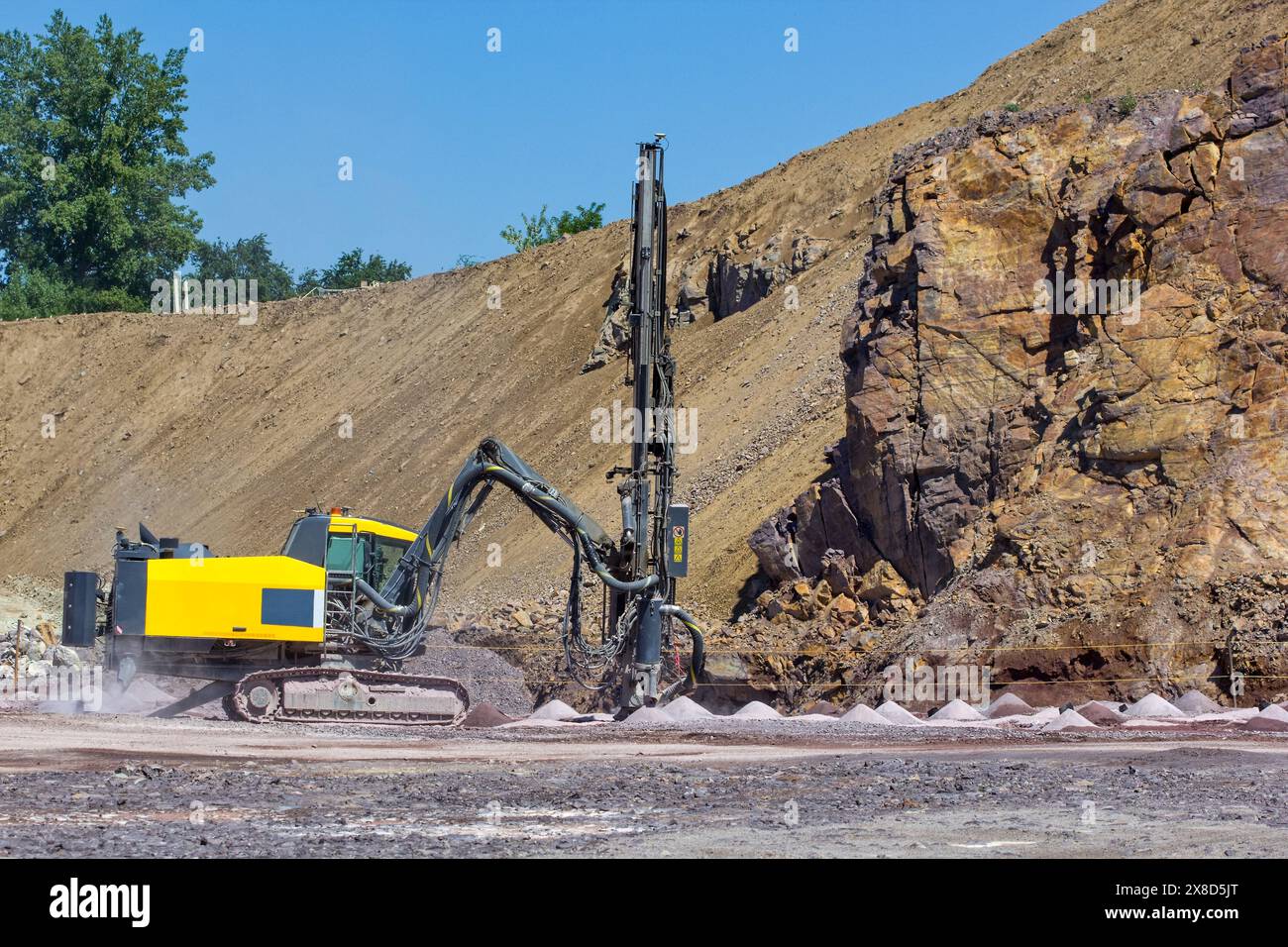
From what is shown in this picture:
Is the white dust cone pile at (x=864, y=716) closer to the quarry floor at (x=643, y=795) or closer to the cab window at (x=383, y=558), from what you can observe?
the quarry floor at (x=643, y=795)

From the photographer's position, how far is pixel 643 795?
1172 centimetres

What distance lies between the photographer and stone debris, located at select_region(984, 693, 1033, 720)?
1992 centimetres

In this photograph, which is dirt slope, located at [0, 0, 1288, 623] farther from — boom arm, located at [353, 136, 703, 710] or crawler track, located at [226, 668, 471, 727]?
crawler track, located at [226, 668, 471, 727]

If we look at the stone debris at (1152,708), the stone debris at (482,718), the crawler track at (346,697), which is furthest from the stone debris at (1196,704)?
the crawler track at (346,697)

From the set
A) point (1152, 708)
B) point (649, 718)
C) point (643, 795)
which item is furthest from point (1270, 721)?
point (643, 795)

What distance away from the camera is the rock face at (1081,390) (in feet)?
70.5

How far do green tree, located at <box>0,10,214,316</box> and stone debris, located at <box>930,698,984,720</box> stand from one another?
58070mm

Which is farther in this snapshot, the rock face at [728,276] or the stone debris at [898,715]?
the rock face at [728,276]

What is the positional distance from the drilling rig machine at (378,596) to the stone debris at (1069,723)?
510 cm

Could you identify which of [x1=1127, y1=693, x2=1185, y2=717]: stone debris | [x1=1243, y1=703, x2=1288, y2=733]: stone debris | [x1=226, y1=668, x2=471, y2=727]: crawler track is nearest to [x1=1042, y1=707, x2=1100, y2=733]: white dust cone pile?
[x1=1127, y1=693, x2=1185, y2=717]: stone debris

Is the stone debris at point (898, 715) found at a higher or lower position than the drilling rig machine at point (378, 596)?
lower

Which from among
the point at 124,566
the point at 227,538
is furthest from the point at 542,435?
the point at 124,566

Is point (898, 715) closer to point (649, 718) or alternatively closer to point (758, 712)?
point (758, 712)
